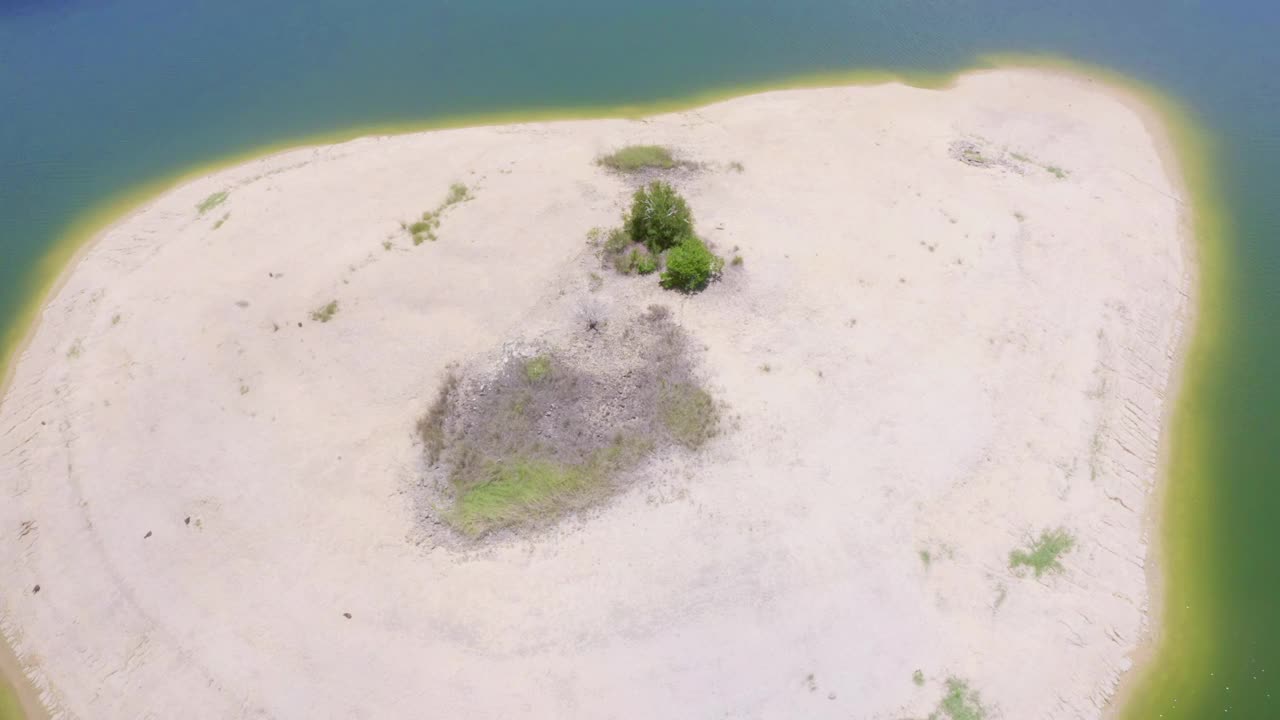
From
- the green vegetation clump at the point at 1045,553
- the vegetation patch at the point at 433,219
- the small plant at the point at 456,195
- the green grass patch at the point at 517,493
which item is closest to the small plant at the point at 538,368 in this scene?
the green grass patch at the point at 517,493

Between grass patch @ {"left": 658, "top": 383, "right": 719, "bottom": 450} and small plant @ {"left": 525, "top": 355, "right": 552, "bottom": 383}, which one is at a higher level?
small plant @ {"left": 525, "top": 355, "right": 552, "bottom": 383}

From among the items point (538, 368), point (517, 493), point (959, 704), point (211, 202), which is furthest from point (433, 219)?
point (959, 704)

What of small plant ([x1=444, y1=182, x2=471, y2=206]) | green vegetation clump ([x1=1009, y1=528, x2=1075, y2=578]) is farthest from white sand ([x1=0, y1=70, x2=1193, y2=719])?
small plant ([x1=444, y1=182, x2=471, y2=206])

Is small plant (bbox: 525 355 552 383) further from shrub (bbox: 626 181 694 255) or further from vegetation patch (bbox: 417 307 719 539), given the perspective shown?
shrub (bbox: 626 181 694 255)

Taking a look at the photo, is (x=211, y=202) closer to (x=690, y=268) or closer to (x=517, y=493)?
(x=517, y=493)

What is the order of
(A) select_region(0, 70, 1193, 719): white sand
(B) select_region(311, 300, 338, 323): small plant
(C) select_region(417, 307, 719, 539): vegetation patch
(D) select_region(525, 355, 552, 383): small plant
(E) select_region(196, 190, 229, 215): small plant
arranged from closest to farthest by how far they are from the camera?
(A) select_region(0, 70, 1193, 719): white sand < (C) select_region(417, 307, 719, 539): vegetation patch < (D) select_region(525, 355, 552, 383): small plant < (B) select_region(311, 300, 338, 323): small plant < (E) select_region(196, 190, 229, 215): small plant

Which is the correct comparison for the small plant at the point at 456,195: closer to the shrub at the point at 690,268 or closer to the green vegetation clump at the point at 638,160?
the green vegetation clump at the point at 638,160

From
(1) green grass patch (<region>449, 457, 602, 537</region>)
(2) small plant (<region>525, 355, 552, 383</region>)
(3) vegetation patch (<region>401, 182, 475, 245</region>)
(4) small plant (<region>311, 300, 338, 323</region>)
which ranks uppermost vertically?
(3) vegetation patch (<region>401, 182, 475, 245</region>)

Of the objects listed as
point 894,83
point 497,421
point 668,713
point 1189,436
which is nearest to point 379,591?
point 497,421
